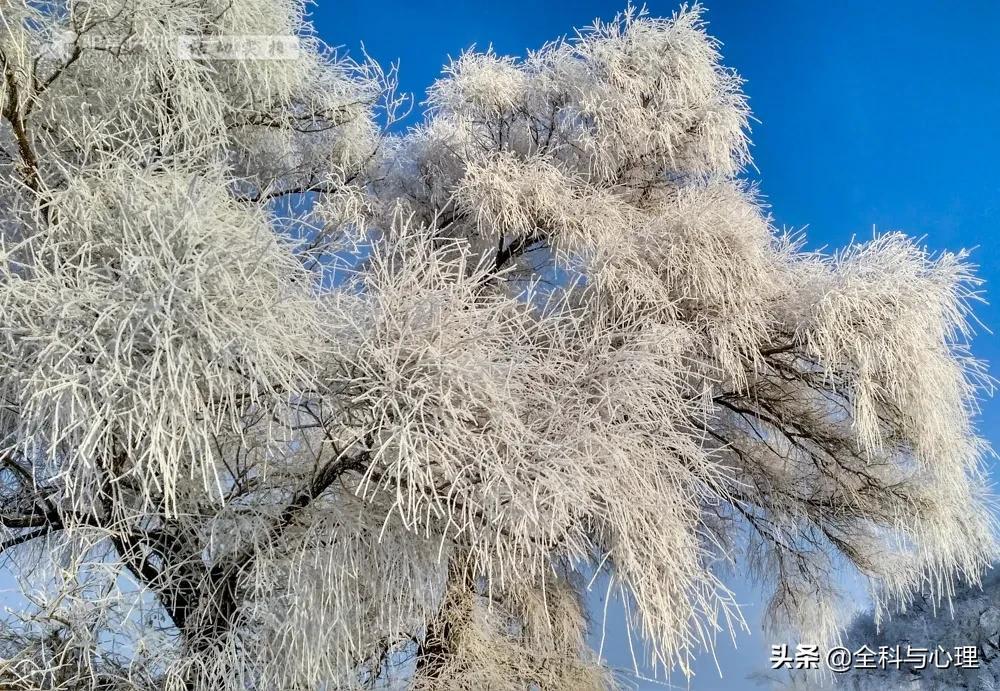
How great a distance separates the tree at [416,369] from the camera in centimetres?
271

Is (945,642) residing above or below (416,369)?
below

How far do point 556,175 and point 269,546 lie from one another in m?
2.61

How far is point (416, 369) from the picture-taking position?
283 centimetres

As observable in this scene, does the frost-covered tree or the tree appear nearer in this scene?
the tree

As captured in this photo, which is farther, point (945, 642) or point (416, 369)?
point (945, 642)

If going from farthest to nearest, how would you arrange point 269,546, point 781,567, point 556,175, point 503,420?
point 781,567, point 556,175, point 269,546, point 503,420

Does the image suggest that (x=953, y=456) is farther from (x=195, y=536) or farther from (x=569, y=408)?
(x=195, y=536)

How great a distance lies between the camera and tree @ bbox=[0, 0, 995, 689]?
2711mm

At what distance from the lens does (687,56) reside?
504cm

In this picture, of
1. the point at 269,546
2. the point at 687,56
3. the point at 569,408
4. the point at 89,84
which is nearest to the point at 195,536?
the point at 269,546

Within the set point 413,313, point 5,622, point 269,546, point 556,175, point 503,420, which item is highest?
point 556,175

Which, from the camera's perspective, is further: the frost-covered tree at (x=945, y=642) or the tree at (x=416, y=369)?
the frost-covered tree at (x=945, y=642)

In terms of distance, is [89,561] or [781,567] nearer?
[89,561]

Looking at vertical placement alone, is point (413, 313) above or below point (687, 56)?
below
